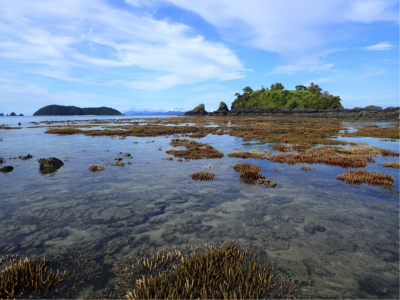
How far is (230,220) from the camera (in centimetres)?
779

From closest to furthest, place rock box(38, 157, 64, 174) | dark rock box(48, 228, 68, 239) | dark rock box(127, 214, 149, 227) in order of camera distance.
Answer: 1. dark rock box(48, 228, 68, 239)
2. dark rock box(127, 214, 149, 227)
3. rock box(38, 157, 64, 174)

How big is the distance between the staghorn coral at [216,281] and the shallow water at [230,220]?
0.70 meters

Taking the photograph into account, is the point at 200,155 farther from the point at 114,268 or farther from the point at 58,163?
the point at 114,268

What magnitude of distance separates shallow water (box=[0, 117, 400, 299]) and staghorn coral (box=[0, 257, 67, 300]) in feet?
2.34

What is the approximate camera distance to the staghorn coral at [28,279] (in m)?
4.29

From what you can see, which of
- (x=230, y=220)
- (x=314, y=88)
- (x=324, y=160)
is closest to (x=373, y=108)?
(x=314, y=88)

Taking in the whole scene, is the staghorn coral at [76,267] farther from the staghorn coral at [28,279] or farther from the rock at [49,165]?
the rock at [49,165]

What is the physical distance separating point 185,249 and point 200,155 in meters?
13.9

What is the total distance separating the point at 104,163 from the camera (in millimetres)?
17062

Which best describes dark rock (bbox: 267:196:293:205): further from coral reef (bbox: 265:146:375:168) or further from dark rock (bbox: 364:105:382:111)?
dark rock (bbox: 364:105:382:111)

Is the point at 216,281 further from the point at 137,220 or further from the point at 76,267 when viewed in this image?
the point at 137,220

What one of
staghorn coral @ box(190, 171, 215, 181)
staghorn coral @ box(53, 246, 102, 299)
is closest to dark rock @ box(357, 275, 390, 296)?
staghorn coral @ box(53, 246, 102, 299)

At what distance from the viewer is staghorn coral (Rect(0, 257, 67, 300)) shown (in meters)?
4.29

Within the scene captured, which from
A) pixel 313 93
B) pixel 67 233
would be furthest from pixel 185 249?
pixel 313 93
